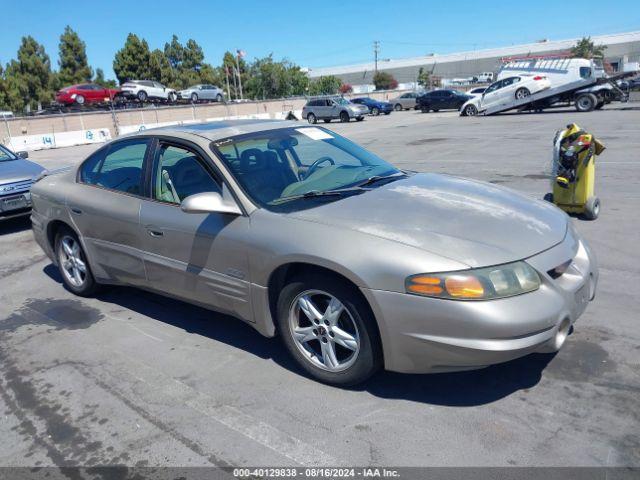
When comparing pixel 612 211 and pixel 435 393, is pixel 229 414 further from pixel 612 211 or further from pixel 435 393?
pixel 612 211

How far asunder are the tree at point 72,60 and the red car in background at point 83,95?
20117 mm

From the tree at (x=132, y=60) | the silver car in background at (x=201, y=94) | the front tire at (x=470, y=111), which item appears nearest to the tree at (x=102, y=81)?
the tree at (x=132, y=60)

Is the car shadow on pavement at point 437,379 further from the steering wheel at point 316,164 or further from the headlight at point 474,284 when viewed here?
the steering wheel at point 316,164

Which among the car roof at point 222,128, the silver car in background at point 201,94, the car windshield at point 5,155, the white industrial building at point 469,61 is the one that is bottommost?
the car windshield at point 5,155

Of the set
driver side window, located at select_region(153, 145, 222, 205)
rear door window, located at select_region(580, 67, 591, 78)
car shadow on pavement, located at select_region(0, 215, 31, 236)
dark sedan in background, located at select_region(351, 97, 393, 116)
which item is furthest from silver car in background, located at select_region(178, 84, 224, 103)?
driver side window, located at select_region(153, 145, 222, 205)

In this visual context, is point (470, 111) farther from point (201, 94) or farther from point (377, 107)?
point (201, 94)

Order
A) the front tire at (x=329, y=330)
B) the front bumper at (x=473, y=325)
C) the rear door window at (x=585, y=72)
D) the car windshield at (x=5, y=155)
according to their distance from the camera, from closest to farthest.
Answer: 1. the front bumper at (x=473, y=325)
2. the front tire at (x=329, y=330)
3. the car windshield at (x=5, y=155)
4. the rear door window at (x=585, y=72)

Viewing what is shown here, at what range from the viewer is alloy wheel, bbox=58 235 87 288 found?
5.00 metres

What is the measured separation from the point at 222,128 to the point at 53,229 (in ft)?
7.33

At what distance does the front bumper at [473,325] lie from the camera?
2.69 metres

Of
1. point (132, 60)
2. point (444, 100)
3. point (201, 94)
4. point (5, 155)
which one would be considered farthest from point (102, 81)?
point (5, 155)

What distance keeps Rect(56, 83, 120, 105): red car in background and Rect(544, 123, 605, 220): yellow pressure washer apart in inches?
1463

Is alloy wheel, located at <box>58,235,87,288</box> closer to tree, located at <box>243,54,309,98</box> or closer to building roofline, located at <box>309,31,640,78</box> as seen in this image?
tree, located at <box>243,54,309,98</box>

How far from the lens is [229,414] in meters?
3.09
